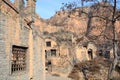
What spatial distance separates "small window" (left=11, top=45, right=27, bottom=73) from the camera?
12.6 metres

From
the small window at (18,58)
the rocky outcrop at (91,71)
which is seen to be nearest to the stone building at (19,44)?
the small window at (18,58)

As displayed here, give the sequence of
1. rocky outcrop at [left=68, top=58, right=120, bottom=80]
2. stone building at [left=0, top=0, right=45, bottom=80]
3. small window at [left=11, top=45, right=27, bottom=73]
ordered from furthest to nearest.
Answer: rocky outcrop at [left=68, top=58, right=120, bottom=80] < small window at [left=11, top=45, right=27, bottom=73] < stone building at [left=0, top=0, right=45, bottom=80]

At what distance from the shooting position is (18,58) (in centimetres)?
1323

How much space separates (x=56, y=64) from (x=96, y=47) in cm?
1065

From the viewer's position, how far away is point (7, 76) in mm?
11516

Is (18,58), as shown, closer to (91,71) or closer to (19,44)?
(19,44)

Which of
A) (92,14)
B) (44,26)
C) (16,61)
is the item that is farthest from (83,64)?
(16,61)

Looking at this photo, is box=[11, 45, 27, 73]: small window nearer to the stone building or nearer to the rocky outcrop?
the stone building

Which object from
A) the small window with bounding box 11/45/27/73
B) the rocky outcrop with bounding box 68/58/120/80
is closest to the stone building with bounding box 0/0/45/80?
the small window with bounding box 11/45/27/73

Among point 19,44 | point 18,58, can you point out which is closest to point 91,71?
point 18,58

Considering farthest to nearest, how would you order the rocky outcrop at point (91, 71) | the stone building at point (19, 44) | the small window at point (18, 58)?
1. the rocky outcrop at point (91, 71)
2. the small window at point (18, 58)
3. the stone building at point (19, 44)

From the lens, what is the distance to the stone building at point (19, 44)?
11.3 m

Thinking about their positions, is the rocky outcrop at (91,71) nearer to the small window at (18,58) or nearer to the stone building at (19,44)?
the stone building at (19,44)

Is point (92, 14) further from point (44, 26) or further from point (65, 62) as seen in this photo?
point (44, 26)
